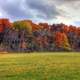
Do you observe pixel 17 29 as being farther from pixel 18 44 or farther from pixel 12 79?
pixel 12 79

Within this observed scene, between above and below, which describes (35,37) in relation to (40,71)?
above

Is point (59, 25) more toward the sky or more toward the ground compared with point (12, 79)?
more toward the sky

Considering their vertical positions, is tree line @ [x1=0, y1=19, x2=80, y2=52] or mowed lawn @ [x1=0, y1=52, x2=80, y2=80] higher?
tree line @ [x1=0, y1=19, x2=80, y2=52]

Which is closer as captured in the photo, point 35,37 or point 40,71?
point 40,71

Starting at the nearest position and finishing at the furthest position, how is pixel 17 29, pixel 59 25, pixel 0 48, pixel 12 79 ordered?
pixel 12 79, pixel 0 48, pixel 17 29, pixel 59 25

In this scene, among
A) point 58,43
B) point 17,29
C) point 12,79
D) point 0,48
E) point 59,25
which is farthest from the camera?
point 59,25

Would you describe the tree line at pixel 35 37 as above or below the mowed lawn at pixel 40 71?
above

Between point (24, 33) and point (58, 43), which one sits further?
point (58, 43)

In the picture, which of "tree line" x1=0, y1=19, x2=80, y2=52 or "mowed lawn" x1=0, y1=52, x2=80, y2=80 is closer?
"mowed lawn" x1=0, y1=52, x2=80, y2=80

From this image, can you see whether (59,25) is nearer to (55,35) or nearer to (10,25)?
(55,35)

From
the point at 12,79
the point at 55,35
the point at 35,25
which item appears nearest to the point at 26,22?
the point at 35,25

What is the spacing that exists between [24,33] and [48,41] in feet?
46.3

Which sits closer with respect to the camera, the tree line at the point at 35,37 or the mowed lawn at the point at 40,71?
the mowed lawn at the point at 40,71

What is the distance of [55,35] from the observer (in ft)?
519
